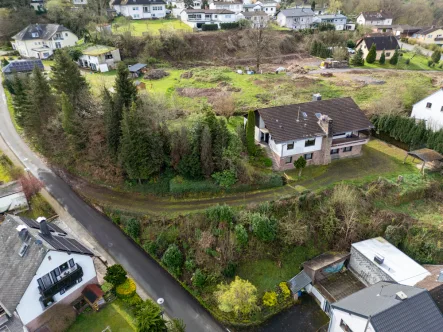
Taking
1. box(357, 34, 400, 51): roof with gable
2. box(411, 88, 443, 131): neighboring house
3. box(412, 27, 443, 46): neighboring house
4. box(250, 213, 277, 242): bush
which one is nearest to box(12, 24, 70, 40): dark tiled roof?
box(250, 213, 277, 242): bush

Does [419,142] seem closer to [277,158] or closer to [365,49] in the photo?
[277,158]

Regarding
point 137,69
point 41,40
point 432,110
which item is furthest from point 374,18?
point 41,40

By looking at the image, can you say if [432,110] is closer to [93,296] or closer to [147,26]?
[93,296]

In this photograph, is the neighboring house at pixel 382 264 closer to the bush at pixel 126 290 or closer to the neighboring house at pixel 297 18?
the bush at pixel 126 290

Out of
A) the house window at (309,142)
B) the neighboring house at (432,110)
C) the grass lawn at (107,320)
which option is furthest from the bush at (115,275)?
the neighboring house at (432,110)

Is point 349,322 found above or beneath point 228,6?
beneath

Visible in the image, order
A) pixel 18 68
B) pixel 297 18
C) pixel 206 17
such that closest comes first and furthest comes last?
1. pixel 18 68
2. pixel 206 17
3. pixel 297 18
